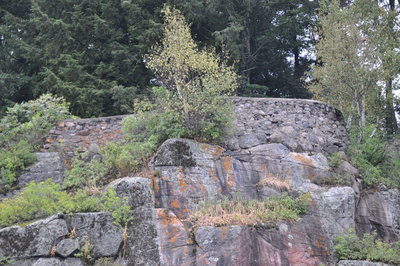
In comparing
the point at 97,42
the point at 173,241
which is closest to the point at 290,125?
the point at 173,241

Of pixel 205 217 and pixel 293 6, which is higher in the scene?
pixel 293 6

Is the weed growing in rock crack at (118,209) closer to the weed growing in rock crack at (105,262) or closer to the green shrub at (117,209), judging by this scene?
the green shrub at (117,209)

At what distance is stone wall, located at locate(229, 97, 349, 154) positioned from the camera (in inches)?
401

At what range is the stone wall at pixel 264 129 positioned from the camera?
10174 mm

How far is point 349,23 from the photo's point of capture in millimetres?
13086

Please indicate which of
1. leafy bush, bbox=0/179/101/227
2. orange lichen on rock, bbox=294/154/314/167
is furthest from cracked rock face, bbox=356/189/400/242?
leafy bush, bbox=0/179/101/227

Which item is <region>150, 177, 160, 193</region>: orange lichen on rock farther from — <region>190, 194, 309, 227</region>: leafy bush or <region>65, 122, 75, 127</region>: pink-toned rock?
<region>65, 122, 75, 127</region>: pink-toned rock

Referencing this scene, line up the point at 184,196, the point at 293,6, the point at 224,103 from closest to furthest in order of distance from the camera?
the point at 184,196 < the point at 224,103 < the point at 293,6

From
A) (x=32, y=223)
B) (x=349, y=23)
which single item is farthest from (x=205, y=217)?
(x=349, y=23)

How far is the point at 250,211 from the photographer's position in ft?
26.5

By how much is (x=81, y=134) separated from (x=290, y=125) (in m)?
5.98

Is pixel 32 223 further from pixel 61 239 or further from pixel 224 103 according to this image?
pixel 224 103

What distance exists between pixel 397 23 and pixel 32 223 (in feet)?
46.6

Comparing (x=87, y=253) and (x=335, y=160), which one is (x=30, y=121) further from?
(x=335, y=160)
